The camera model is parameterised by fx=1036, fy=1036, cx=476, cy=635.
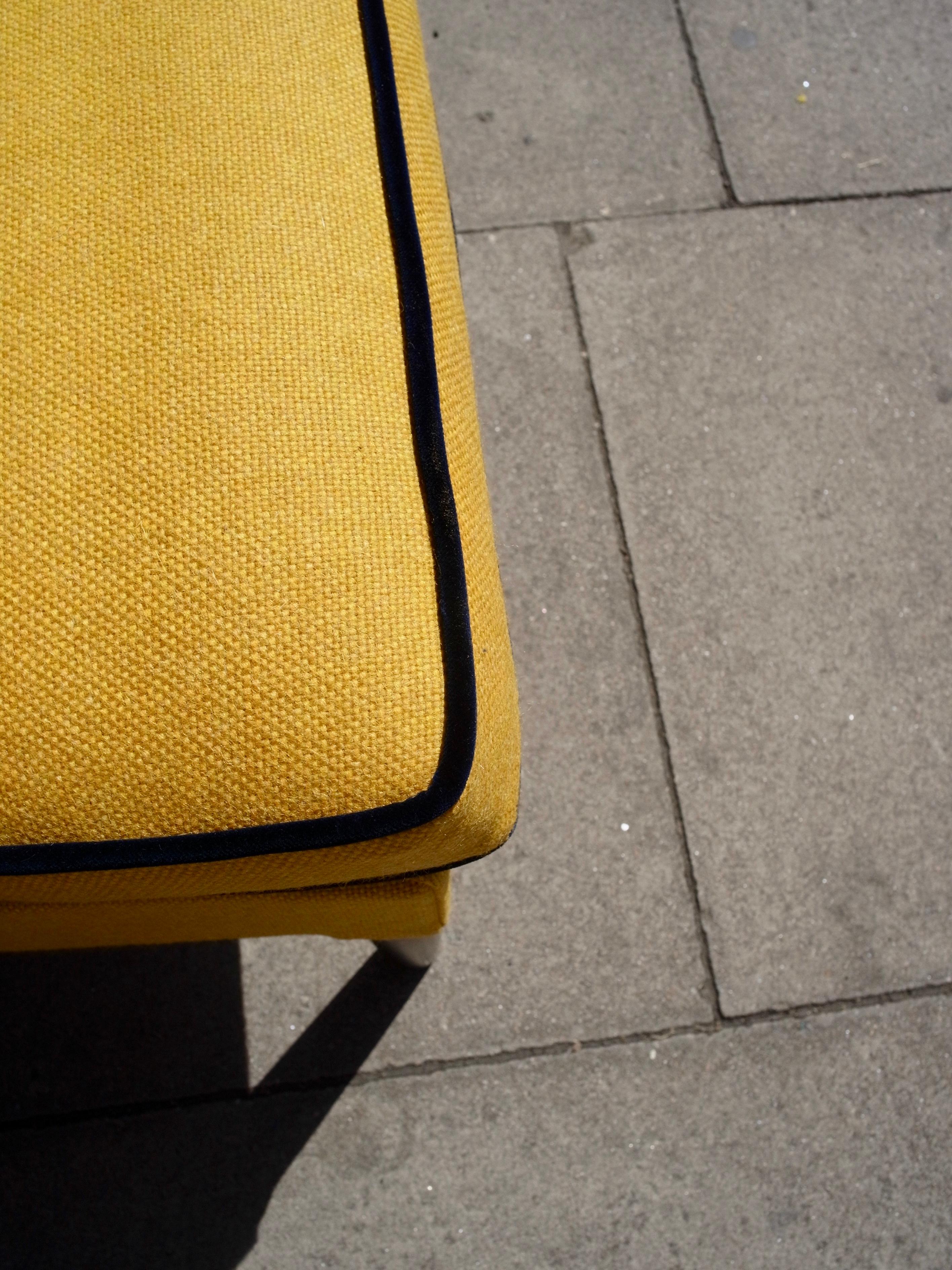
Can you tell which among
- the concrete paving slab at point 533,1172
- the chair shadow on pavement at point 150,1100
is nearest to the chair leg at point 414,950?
the chair shadow on pavement at point 150,1100

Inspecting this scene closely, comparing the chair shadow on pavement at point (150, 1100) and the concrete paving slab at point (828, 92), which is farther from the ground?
the concrete paving slab at point (828, 92)

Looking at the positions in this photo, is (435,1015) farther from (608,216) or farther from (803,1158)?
(608,216)

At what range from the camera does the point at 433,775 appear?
0.91 meters

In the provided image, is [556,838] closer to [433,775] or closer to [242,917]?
[242,917]

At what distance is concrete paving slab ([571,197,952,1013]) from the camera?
68.3 inches

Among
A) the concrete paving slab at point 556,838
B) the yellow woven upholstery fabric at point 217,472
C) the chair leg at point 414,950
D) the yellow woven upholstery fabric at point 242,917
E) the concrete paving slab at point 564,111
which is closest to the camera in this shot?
the yellow woven upholstery fabric at point 217,472

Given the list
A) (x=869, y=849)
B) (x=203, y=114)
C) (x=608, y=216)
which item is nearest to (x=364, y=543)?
(x=203, y=114)

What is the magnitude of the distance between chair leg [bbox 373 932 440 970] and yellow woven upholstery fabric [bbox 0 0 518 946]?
41 cm

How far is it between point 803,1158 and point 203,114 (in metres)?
1.64

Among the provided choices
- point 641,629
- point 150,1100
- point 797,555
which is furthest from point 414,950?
point 797,555

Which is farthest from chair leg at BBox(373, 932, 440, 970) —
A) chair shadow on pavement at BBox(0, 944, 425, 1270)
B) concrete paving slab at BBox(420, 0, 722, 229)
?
concrete paving slab at BBox(420, 0, 722, 229)

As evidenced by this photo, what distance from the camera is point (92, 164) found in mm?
1076

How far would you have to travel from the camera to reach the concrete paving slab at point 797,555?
68.3 inches

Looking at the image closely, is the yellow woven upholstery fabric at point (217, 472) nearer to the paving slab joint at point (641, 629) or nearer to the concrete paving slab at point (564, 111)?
the paving slab joint at point (641, 629)
